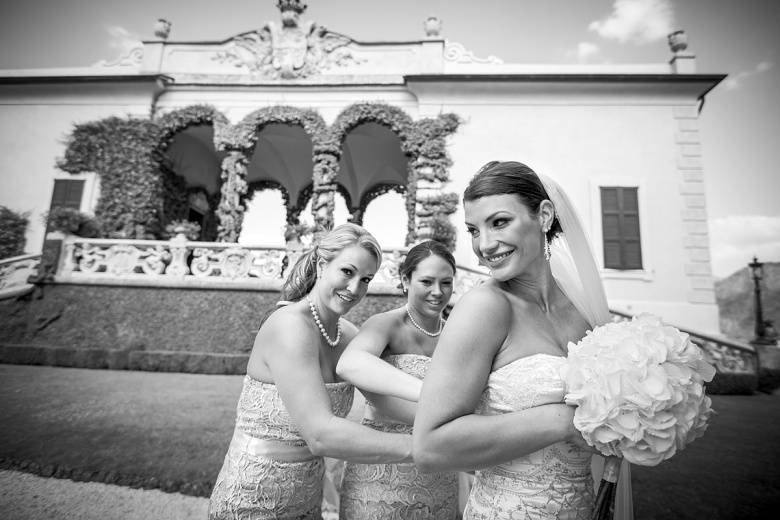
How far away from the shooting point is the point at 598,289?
6.18 ft

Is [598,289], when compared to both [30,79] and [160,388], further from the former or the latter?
[30,79]

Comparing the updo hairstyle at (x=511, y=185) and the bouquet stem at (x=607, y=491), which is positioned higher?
the updo hairstyle at (x=511, y=185)

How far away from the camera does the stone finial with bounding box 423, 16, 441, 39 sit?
12203 millimetres

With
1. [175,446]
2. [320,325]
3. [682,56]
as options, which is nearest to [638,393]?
[320,325]

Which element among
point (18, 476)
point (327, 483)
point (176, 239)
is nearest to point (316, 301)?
point (327, 483)

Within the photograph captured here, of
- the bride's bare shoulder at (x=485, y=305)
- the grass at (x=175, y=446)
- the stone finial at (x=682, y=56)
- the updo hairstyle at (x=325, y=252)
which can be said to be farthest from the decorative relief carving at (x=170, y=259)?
the stone finial at (x=682, y=56)

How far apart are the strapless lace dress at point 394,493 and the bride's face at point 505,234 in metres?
1.36

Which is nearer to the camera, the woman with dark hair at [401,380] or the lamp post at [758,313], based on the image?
the woman with dark hair at [401,380]

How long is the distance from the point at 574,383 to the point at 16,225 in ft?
53.4

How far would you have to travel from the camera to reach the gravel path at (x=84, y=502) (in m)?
2.89

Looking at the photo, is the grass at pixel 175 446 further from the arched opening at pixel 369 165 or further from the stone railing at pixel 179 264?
the arched opening at pixel 369 165

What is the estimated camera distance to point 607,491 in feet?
4.52

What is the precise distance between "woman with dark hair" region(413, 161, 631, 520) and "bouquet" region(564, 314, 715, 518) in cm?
10

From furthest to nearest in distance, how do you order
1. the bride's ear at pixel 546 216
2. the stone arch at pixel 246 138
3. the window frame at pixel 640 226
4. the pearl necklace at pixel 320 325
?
the stone arch at pixel 246 138
the window frame at pixel 640 226
the pearl necklace at pixel 320 325
the bride's ear at pixel 546 216
